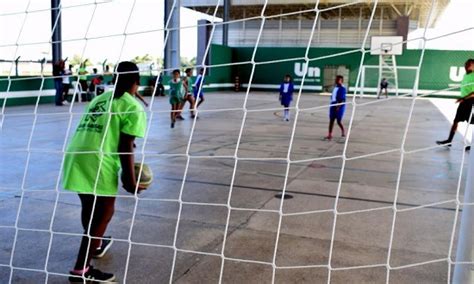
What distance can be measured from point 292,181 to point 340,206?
1113mm

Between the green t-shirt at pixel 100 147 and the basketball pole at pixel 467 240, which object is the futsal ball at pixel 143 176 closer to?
the green t-shirt at pixel 100 147

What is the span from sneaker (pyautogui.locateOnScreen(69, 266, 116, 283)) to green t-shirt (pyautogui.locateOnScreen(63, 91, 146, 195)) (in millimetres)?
508

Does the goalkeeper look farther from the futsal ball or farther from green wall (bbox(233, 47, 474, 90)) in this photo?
green wall (bbox(233, 47, 474, 90))

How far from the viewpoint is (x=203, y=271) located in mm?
3041

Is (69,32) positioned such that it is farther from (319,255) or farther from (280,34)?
(280,34)

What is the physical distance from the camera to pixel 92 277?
282 centimetres

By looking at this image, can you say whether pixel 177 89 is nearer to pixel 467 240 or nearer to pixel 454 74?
pixel 467 240

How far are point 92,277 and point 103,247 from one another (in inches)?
19.6

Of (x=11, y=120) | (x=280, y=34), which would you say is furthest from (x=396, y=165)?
(x=280, y=34)

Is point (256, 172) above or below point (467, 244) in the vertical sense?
below

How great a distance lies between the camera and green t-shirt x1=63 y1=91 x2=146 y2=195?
2.75 meters

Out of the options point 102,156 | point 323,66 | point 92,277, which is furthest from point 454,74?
point 92,277

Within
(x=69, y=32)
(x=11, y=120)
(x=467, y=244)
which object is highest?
(x=69, y=32)

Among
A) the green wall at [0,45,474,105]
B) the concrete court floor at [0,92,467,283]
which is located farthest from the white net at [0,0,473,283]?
the green wall at [0,45,474,105]
